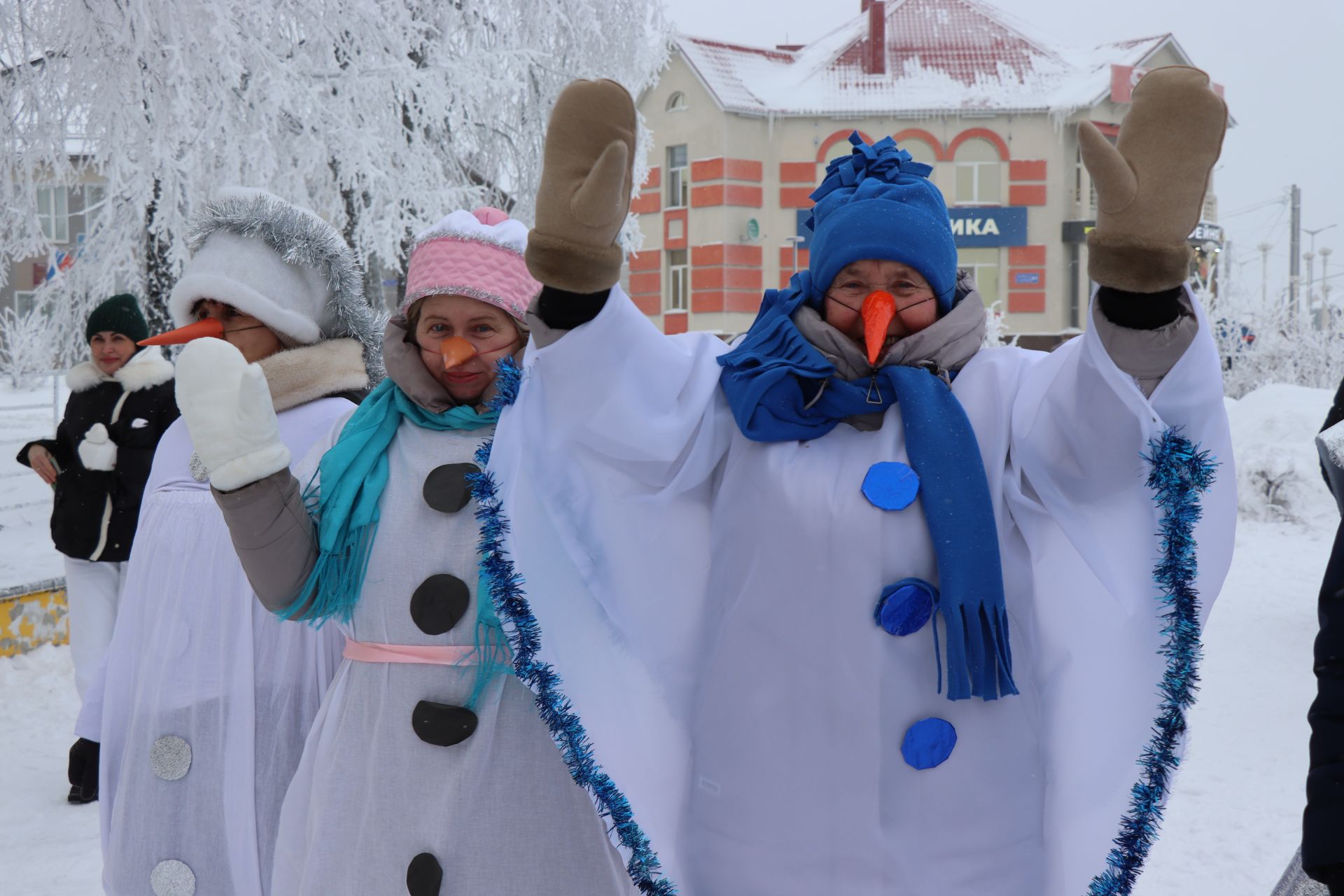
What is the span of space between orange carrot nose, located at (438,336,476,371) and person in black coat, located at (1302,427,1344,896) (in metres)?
1.28

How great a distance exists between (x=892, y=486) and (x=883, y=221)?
39 centimetres

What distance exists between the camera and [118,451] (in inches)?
195

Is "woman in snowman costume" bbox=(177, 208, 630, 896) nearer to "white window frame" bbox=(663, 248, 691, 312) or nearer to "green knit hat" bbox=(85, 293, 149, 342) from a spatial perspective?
"green knit hat" bbox=(85, 293, 149, 342)

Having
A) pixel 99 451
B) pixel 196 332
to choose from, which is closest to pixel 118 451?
pixel 99 451

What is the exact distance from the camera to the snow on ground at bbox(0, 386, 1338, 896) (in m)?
3.76

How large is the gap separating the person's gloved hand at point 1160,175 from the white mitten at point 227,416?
1.23 meters

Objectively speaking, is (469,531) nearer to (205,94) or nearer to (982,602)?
(982,602)

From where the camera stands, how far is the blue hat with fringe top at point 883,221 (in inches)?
72.1

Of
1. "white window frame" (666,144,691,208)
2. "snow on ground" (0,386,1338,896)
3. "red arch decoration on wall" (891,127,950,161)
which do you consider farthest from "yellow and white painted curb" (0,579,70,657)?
"red arch decoration on wall" (891,127,950,161)

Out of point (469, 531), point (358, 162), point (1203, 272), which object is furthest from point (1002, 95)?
point (469, 531)

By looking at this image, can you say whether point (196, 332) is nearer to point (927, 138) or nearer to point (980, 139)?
point (927, 138)

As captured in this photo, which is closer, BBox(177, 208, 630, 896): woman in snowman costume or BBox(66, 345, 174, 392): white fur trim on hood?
BBox(177, 208, 630, 896): woman in snowman costume

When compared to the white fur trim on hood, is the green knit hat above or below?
above

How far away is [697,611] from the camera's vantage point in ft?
6.39
